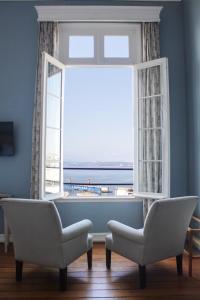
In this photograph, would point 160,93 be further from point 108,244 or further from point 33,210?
point 33,210

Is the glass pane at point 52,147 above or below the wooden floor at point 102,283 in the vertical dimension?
above

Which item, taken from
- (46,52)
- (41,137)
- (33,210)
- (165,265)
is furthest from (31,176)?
(165,265)

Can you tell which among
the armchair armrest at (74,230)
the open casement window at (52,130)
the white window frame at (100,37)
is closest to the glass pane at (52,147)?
the open casement window at (52,130)

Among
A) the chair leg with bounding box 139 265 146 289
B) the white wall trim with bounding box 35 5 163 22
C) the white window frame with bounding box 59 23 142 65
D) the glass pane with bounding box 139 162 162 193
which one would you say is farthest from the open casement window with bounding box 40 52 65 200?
the chair leg with bounding box 139 265 146 289

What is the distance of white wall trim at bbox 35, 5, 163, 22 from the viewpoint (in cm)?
412

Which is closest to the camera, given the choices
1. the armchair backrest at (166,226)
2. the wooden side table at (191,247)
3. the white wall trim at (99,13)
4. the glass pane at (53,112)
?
the armchair backrest at (166,226)

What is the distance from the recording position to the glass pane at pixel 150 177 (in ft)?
13.0

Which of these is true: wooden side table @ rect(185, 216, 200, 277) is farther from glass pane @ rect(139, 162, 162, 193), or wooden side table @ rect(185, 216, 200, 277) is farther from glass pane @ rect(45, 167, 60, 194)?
glass pane @ rect(45, 167, 60, 194)

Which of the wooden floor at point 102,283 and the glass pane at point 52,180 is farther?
the glass pane at point 52,180

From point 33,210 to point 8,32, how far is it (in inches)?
120

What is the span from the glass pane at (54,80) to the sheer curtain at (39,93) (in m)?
0.15

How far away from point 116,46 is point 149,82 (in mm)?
838

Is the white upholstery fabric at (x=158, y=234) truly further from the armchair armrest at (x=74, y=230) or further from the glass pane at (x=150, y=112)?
the glass pane at (x=150, y=112)

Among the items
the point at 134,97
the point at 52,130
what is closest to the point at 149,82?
the point at 134,97
